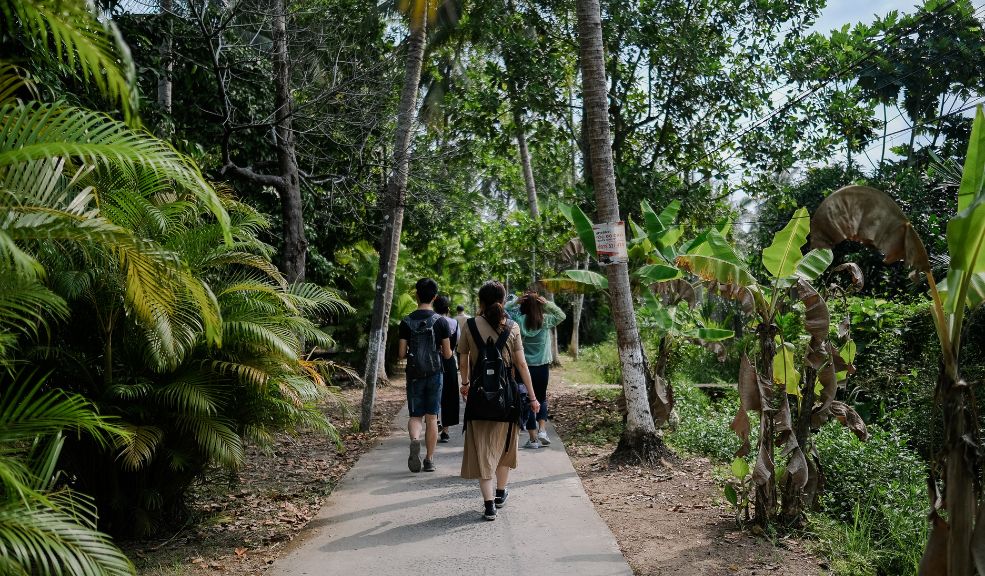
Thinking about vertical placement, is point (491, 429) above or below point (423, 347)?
below

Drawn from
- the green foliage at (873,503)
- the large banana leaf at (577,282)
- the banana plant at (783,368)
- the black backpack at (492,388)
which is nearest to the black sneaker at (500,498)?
the black backpack at (492,388)

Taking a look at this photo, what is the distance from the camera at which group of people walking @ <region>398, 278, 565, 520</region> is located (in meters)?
6.58

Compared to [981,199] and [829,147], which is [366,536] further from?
[829,147]

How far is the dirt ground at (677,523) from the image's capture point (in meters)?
5.48

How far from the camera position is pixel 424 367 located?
8.27 metres

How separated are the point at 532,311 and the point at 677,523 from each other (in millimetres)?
3384

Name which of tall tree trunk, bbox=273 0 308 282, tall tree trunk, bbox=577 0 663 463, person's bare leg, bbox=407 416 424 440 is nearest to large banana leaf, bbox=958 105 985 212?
tall tree trunk, bbox=577 0 663 463

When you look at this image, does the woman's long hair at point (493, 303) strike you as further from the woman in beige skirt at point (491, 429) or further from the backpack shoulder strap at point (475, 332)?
the backpack shoulder strap at point (475, 332)

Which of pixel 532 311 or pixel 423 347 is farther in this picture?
pixel 532 311

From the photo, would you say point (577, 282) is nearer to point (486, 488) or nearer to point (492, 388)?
point (492, 388)

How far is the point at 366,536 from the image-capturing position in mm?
6168

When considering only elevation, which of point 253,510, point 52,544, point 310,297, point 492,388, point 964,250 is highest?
point 964,250

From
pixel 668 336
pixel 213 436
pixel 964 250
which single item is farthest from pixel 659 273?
pixel 213 436

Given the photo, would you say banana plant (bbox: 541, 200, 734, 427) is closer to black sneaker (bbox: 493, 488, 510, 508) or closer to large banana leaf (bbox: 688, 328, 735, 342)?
large banana leaf (bbox: 688, 328, 735, 342)
